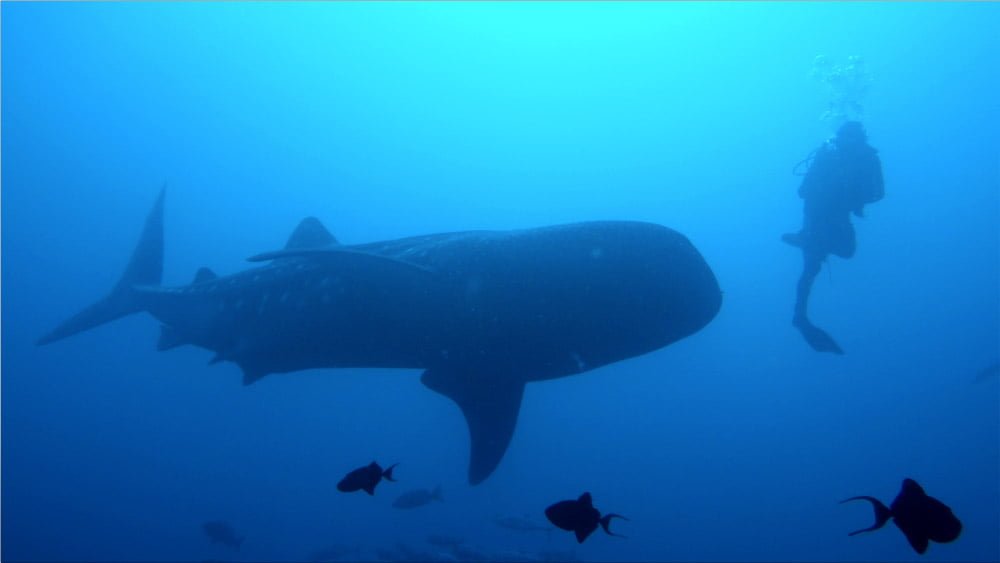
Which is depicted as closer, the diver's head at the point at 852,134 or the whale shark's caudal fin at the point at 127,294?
the whale shark's caudal fin at the point at 127,294

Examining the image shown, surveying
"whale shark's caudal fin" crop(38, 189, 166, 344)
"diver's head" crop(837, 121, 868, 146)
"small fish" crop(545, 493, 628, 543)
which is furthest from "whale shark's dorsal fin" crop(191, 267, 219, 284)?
"diver's head" crop(837, 121, 868, 146)

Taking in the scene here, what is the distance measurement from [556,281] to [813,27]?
108 metres

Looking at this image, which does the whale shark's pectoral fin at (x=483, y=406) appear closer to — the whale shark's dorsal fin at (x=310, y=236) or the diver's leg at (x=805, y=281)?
the whale shark's dorsal fin at (x=310, y=236)

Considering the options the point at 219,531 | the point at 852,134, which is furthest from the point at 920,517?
the point at 219,531

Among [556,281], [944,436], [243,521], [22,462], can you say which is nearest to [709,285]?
[556,281]

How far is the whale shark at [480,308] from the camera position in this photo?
308 cm

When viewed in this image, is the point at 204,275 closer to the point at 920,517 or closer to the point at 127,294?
the point at 127,294

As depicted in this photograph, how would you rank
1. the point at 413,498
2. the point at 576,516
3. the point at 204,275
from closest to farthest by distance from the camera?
the point at 576,516 < the point at 204,275 < the point at 413,498

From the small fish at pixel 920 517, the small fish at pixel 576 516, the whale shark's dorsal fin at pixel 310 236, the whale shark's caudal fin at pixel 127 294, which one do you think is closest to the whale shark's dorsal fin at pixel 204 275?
the whale shark's dorsal fin at pixel 310 236

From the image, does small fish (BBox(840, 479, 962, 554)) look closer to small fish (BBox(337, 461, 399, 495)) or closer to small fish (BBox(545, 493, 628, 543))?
small fish (BBox(545, 493, 628, 543))

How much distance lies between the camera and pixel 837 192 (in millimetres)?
9945

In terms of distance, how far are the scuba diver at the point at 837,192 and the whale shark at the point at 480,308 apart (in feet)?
26.5

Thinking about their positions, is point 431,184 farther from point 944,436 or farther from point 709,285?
point 709,285

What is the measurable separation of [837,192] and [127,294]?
10484 mm
